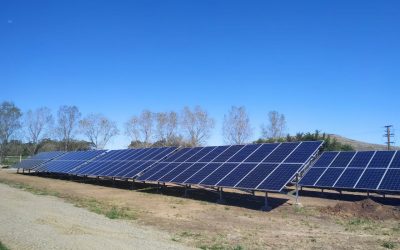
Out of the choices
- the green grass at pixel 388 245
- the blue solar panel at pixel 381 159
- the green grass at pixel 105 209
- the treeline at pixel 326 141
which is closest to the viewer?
the green grass at pixel 388 245

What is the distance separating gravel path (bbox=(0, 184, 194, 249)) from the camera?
413 inches

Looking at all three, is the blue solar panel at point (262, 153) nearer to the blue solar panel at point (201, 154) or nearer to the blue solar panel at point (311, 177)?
the blue solar panel at point (311, 177)

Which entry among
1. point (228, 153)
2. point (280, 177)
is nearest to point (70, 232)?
point (280, 177)

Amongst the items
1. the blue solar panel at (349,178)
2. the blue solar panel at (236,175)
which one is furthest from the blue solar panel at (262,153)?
the blue solar panel at (349,178)

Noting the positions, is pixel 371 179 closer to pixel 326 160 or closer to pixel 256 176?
pixel 326 160

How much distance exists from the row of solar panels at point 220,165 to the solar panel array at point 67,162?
446 cm

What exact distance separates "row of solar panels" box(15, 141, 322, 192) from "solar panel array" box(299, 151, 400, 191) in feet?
7.33

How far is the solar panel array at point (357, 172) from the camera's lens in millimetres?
20453

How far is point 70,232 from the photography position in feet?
40.0

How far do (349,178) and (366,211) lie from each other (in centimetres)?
475

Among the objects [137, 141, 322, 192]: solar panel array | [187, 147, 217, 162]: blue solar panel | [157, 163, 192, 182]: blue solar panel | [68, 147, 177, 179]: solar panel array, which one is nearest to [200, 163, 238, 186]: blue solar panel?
[137, 141, 322, 192]: solar panel array

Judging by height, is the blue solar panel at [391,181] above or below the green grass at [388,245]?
above

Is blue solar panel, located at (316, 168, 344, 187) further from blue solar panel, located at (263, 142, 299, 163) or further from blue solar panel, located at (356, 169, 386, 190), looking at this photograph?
blue solar panel, located at (263, 142, 299, 163)

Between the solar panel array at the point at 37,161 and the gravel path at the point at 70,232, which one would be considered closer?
the gravel path at the point at 70,232
